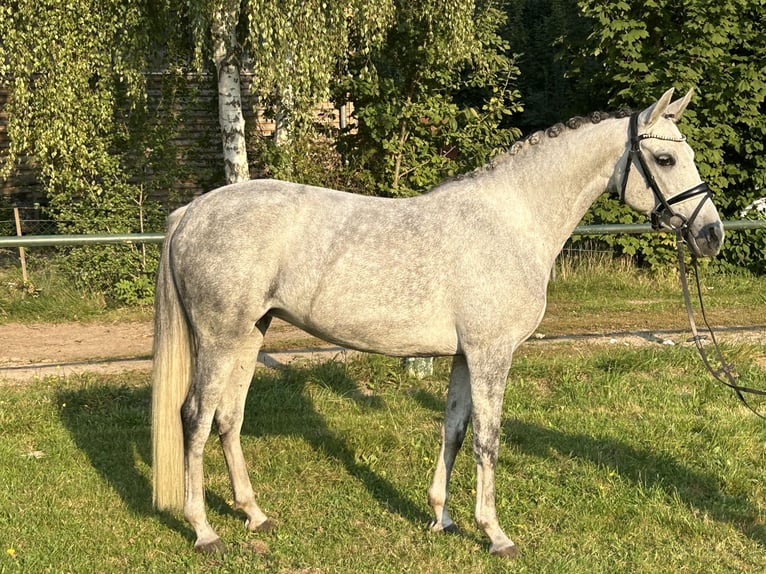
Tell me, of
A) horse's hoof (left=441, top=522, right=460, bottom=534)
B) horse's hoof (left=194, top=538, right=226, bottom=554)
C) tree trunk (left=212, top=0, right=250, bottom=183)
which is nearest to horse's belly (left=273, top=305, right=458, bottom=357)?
horse's hoof (left=441, top=522, right=460, bottom=534)

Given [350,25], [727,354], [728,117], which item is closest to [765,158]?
[728,117]

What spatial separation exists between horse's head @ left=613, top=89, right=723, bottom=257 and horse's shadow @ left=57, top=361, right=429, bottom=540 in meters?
2.08

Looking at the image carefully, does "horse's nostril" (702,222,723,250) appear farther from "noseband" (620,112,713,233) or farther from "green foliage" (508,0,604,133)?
"green foliage" (508,0,604,133)

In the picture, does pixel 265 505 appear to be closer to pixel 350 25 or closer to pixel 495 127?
pixel 350 25

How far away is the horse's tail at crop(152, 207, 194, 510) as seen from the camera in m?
4.20

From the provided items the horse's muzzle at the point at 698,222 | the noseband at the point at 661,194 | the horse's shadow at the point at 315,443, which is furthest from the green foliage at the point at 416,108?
the horse's muzzle at the point at 698,222

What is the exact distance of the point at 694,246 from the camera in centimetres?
388

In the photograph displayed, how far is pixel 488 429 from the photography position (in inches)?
159

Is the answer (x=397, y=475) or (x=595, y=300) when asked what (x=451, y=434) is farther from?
(x=595, y=300)

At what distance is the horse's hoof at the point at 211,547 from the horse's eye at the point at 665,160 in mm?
2892

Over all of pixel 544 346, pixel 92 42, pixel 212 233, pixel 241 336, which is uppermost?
pixel 92 42

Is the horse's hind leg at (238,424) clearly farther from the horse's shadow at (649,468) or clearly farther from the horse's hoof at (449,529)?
the horse's shadow at (649,468)

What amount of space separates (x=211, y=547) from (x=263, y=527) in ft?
1.14

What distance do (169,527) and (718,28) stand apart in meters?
9.45
